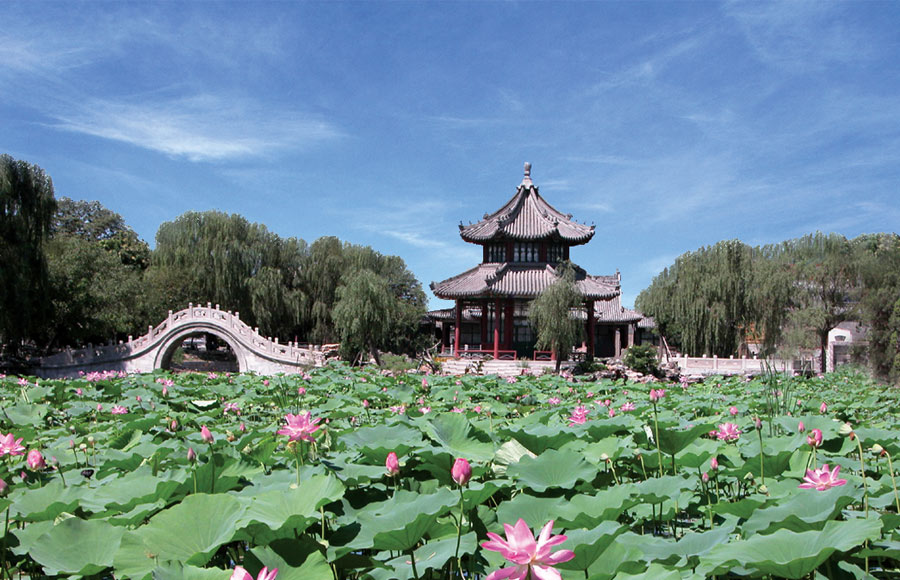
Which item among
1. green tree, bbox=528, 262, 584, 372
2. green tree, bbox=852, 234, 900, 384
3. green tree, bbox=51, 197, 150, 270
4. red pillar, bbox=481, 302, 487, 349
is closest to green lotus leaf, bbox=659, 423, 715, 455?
green tree, bbox=852, 234, 900, 384

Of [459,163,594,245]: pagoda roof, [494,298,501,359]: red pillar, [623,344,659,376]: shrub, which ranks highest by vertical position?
[459,163,594,245]: pagoda roof

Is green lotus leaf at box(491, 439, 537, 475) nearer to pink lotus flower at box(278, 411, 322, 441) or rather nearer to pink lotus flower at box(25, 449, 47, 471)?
pink lotus flower at box(278, 411, 322, 441)

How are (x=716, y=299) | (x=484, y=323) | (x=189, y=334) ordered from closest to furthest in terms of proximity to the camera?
(x=716, y=299), (x=484, y=323), (x=189, y=334)

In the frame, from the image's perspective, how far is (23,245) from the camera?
17953 millimetres

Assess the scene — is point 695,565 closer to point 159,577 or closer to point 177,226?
point 159,577

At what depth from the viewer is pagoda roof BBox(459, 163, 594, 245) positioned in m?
23.0

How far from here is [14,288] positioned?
1730 cm

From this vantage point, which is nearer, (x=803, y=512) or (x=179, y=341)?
(x=803, y=512)

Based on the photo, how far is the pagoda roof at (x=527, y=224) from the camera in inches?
904

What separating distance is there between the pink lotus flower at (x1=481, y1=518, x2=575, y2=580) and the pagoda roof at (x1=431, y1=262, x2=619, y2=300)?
19449 millimetres

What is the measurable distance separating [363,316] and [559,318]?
6439 mm

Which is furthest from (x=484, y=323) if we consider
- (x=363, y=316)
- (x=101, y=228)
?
(x=101, y=228)

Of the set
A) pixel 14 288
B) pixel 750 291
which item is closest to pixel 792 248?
pixel 750 291

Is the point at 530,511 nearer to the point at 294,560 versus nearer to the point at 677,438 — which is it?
the point at 294,560
